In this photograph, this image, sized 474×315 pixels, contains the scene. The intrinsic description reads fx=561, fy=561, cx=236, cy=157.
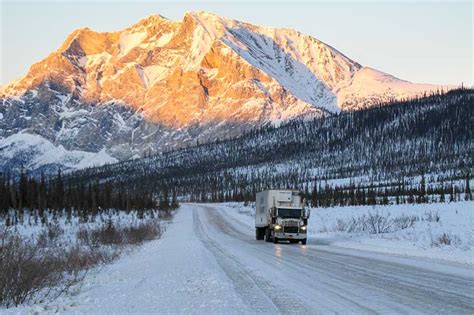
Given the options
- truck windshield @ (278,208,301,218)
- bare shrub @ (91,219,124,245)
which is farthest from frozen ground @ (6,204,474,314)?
truck windshield @ (278,208,301,218)

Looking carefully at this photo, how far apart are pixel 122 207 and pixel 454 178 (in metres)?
92.6

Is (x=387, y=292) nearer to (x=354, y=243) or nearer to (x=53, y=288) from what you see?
(x=53, y=288)

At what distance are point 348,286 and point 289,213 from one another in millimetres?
20751

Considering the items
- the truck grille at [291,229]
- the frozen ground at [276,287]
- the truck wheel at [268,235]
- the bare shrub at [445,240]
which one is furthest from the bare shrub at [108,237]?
the bare shrub at [445,240]

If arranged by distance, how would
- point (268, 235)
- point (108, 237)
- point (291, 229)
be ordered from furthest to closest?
point (268, 235), point (291, 229), point (108, 237)

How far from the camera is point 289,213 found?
1353 inches

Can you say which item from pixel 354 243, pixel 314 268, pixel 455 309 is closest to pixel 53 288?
pixel 314 268

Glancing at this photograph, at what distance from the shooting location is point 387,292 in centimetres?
1243

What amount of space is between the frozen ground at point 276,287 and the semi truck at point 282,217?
38.6 feet

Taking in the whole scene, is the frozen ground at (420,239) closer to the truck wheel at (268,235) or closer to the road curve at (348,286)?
the road curve at (348,286)

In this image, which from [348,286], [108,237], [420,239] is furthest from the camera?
[108,237]

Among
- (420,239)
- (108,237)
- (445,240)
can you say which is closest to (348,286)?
(445,240)

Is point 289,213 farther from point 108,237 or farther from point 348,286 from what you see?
point 348,286

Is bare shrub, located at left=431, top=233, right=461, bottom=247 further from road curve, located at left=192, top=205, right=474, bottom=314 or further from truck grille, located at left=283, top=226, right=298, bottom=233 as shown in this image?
truck grille, located at left=283, top=226, right=298, bottom=233
